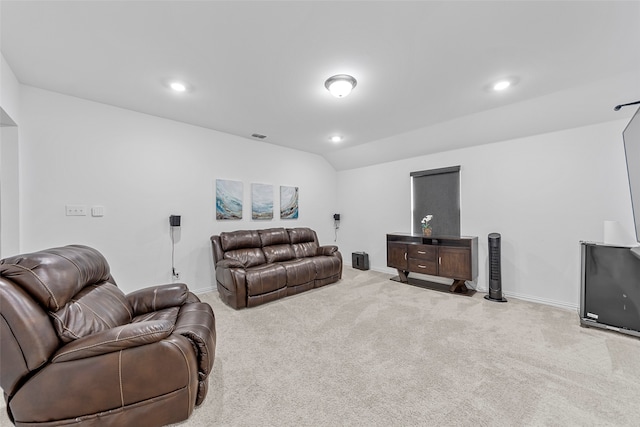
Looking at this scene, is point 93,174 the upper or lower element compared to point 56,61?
lower

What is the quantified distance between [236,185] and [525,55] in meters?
3.99

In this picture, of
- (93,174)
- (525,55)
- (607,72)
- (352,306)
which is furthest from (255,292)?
(607,72)

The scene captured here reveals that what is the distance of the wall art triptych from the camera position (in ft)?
13.8

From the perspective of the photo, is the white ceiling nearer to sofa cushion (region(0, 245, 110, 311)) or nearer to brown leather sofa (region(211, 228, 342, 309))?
sofa cushion (region(0, 245, 110, 311))

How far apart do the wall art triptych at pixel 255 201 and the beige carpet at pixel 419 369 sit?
1744 mm

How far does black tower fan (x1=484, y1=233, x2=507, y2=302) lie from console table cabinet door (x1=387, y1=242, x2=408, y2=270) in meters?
A: 1.25

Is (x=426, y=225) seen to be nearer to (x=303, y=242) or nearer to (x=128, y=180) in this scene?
(x=303, y=242)

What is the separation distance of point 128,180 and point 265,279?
223 centimetres

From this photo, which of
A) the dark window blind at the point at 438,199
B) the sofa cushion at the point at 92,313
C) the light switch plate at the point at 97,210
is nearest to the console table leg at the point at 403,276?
the dark window blind at the point at 438,199

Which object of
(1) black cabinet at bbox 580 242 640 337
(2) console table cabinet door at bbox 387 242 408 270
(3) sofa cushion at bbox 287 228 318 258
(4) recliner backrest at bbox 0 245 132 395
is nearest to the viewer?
(4) recliner backrest at bbox 0 245 132 395

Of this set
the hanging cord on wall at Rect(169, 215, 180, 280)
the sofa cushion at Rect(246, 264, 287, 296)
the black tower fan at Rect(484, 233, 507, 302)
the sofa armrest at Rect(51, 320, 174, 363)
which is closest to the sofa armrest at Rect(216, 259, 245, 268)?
the sofa cushion at Rect(246, 264, 287, 296)

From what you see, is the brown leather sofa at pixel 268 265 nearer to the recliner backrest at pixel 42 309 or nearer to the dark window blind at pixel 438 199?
the recliner backrest at pixel 42 309

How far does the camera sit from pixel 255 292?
3.28 meters

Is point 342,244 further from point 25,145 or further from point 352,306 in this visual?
point 25,145
